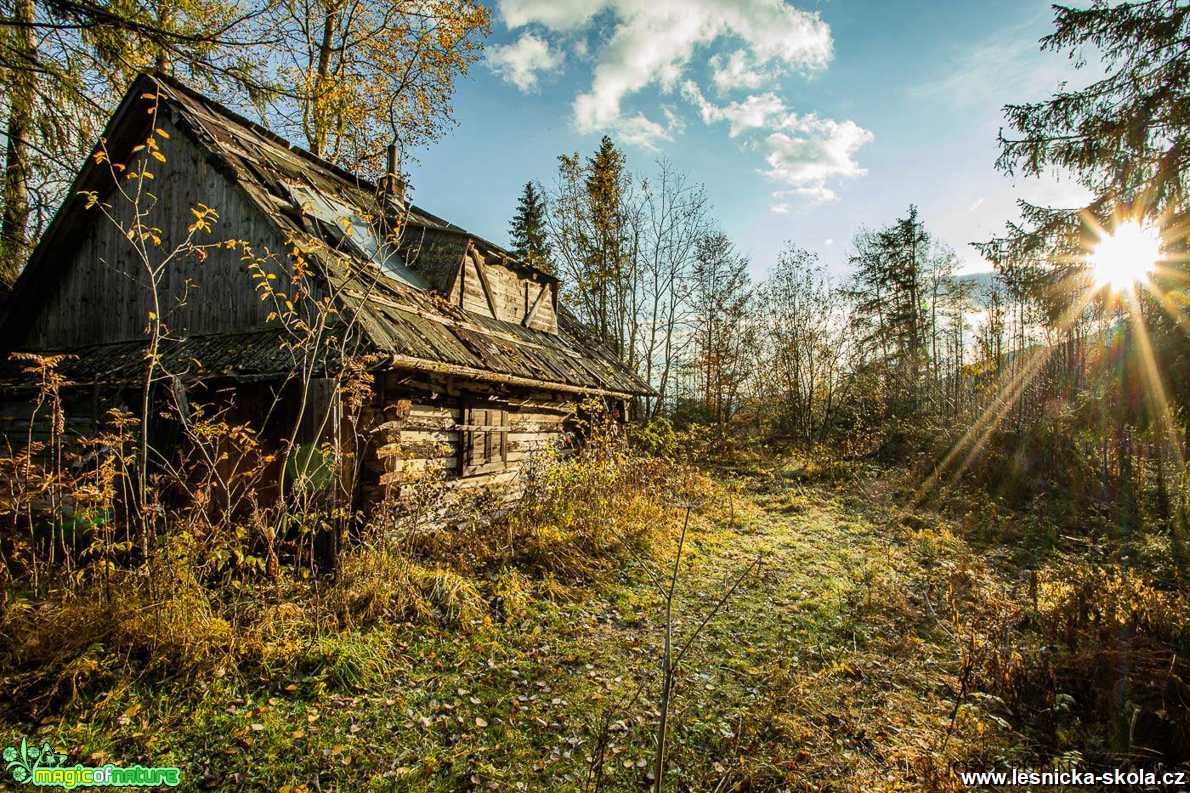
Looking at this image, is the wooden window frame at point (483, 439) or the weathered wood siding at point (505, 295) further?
the weathered wood siding at point (505, 295)

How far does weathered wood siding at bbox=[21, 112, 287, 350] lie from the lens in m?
7.56

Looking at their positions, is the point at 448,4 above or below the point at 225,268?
above

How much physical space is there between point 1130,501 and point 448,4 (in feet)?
70.5

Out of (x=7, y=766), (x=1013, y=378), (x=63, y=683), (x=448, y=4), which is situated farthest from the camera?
(x=1013, y=378)

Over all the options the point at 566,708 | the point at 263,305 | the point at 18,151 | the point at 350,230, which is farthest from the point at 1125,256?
the point at 18,151

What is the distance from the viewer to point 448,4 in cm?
1451

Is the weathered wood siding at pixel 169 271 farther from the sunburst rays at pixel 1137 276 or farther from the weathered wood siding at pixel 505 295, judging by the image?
the sunburst rays at pixel 1137 276

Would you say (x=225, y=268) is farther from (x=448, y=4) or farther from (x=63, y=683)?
(x=448, y=4)

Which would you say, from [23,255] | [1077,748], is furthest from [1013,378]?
[23,255]

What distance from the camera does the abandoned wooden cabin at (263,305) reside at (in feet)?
22.5

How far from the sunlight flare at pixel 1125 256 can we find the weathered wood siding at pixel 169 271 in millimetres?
11997

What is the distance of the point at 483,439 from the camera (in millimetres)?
8930

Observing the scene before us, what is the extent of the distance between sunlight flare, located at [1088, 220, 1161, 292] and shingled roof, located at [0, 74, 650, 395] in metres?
8.82

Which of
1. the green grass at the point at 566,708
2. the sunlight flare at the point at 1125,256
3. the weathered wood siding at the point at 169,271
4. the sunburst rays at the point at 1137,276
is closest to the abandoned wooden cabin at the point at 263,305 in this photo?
the weathered wood siding at the point at 169,271
